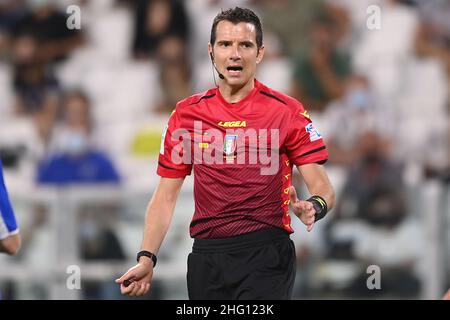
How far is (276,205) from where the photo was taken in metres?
4.87

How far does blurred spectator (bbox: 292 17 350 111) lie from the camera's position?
34.4ft

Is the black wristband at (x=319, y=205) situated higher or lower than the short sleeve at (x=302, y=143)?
lower

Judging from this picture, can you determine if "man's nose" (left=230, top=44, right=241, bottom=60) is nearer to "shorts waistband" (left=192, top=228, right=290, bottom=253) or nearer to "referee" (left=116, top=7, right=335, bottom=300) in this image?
"referee" (left=116, top=7, right=335, bottom=300)

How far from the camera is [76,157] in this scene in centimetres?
1020

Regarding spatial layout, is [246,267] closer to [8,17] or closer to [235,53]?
[235,53]

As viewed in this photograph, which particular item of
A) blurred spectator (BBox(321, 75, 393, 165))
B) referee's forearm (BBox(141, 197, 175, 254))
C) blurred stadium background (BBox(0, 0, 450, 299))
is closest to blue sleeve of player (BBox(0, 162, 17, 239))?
referee's forearm (BBox(141, 197, 175, 254))

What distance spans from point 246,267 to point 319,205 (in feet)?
1.53

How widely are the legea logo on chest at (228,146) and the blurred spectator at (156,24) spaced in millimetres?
6138

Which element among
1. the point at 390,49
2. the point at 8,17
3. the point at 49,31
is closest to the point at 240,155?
the point at 390,49

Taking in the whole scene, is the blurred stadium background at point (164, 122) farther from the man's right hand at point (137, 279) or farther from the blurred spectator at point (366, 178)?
the man's right hand at point (137, 279)

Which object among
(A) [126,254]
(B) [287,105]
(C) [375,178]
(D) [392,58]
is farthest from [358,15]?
(B) [287,105]

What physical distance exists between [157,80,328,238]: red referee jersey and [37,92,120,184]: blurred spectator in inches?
201

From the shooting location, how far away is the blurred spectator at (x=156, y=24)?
11.1 m

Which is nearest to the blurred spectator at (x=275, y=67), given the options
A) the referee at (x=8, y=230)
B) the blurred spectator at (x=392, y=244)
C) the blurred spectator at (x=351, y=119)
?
the blurred spectator at (x=351, y=119)
